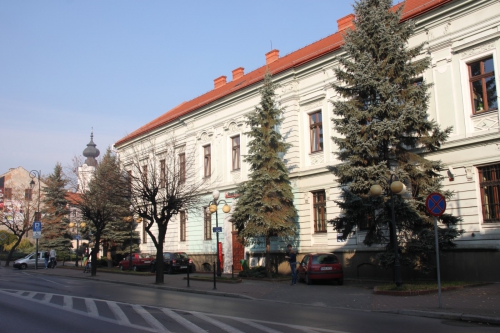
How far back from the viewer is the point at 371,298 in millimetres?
16031

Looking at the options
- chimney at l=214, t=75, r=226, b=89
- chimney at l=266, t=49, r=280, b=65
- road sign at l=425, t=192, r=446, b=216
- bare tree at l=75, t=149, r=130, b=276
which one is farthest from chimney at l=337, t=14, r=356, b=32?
road sign at l=425, t=192, r=446, b=216

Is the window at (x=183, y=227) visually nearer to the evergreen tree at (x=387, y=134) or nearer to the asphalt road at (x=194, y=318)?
the evergreen tree at (x=387, y=134)

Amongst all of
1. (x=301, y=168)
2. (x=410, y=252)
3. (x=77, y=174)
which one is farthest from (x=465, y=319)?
(x=77, y=174)

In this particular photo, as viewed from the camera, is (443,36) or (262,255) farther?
(262,255)

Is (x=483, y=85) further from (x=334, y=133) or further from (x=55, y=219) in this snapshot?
(x=55, y=219)

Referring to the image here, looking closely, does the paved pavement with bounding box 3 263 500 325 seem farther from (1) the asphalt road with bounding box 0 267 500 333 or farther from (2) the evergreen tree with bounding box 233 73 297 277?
(2) the evergreen tree with bounding box 233 73 297 277

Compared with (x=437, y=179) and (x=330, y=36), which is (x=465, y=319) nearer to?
(x=437, y=179)

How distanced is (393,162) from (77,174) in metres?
29.5

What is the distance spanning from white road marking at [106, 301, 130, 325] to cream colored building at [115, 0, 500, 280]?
1327cm

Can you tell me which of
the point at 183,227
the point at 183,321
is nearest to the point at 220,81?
the point at 183,227

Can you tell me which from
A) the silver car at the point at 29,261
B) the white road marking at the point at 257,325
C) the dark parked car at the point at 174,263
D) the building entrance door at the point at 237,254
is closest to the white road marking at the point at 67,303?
the white road marking at the point at 257,325

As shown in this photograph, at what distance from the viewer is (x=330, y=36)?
3177 cm

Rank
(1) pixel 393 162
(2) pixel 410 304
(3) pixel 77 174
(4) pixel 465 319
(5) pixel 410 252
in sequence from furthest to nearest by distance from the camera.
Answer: (3) pixel 77 174, (1) pixel 393 162, (5) pixel 410 252, (2) pixel 410 304, (4) pixel 465 319

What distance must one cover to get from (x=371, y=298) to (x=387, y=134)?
6201mm
